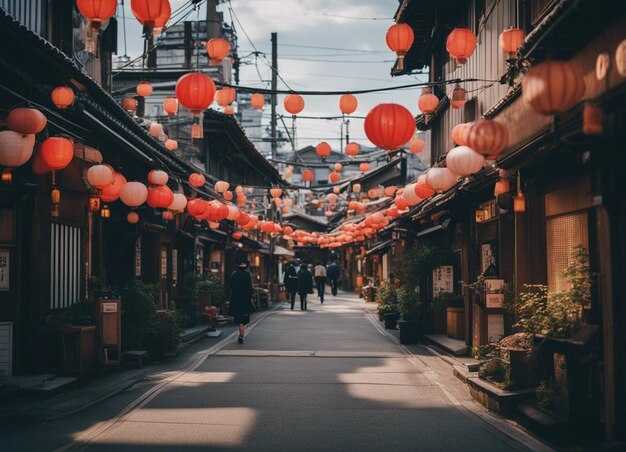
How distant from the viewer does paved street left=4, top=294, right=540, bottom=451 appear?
923 centimetres

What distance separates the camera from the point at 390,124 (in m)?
12.2

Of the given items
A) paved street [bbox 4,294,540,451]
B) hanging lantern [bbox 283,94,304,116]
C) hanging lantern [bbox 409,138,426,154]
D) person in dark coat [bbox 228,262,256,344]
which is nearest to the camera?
paved street [bbox 4,294,540,451]

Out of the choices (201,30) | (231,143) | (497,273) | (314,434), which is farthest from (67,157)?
(201,30)

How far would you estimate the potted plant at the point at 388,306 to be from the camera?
89.2ft

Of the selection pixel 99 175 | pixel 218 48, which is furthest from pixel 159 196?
pixel 218 48

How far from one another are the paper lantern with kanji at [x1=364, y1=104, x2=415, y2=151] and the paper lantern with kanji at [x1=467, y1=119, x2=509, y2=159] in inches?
92.7

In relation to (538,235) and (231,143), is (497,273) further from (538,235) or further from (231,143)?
(231,143)

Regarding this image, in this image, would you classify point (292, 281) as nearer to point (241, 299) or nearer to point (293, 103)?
point (241, 299)

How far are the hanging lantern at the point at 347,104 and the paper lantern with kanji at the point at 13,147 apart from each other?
7.36m

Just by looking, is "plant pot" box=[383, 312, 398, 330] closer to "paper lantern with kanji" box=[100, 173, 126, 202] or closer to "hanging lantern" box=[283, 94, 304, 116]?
"hanging lantern" box=[283, 94, 304, 116]

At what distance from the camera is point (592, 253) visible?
33.6 feet

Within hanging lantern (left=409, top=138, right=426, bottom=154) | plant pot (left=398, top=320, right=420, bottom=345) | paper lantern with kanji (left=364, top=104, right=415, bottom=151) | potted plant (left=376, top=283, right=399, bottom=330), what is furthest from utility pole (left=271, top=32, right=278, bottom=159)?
paper lantern with kanji (left=364, top=104, right=415, bottom=151)

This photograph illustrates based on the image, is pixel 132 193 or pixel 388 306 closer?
pixel 132 193

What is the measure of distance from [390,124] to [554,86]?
4.67m
